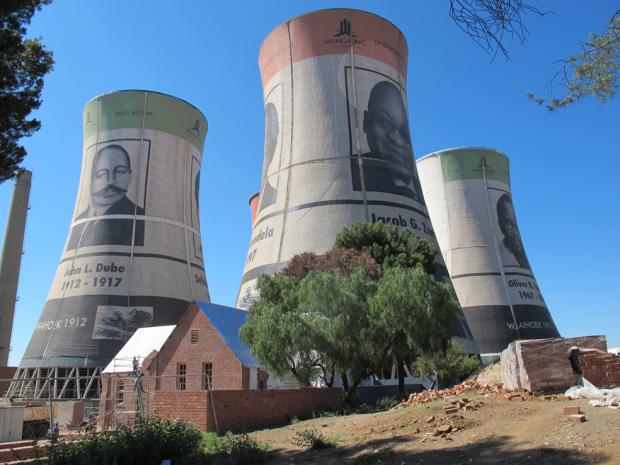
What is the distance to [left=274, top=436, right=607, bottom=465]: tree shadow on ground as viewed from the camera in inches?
254

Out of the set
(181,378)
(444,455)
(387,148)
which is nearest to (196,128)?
(387,148)

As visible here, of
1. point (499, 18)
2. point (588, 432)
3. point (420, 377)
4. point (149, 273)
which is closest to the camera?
point (499, 18)

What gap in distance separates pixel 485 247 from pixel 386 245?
22055 mm

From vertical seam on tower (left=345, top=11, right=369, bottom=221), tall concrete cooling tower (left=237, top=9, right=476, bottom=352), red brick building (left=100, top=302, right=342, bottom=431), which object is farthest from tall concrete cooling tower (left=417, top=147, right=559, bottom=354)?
red brick building (left=100, top=302, right=342, bottom=431)

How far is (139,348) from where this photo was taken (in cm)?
2455

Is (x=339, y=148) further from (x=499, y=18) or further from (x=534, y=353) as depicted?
(x=499, y=18)

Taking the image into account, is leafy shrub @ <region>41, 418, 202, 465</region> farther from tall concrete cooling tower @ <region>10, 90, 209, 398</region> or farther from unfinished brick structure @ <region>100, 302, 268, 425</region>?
tall concrete cooling tower @ <region>10, 90, 209, 398</region>

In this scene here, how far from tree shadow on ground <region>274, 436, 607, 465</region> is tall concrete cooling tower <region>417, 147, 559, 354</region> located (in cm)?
3713

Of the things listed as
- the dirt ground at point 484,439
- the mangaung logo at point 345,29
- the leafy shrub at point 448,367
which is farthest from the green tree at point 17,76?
the mangaung logo at point 345,29

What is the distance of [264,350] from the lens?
56.7 ft

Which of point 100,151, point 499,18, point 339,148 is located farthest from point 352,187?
point 499,18

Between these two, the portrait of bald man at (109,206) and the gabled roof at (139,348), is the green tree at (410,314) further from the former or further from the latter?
the portrait of bald man at (109,206)

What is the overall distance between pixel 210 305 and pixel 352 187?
39.1 feet

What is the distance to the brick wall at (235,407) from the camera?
13.5 m
